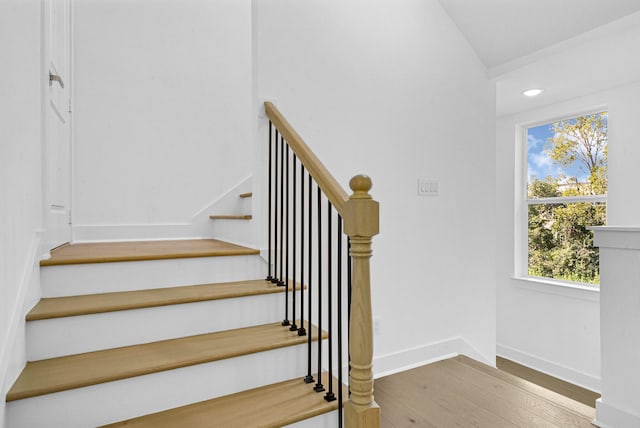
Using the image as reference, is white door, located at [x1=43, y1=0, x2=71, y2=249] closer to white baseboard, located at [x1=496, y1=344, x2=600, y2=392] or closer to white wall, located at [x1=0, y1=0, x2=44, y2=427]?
white wall, located at [x1=0, y1=0, x2=44, y2=427]

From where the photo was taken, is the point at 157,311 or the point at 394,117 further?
the point at 394,117

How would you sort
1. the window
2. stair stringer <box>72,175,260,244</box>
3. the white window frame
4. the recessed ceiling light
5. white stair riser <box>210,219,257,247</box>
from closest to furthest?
1. white stair riser <box>210,219,257,247</box>
2. stair stringer <box>72,175,260,244</box>
3. the recessed ceiling light
4. the window
5. the white window frame

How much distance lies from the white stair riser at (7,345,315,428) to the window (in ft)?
10.6

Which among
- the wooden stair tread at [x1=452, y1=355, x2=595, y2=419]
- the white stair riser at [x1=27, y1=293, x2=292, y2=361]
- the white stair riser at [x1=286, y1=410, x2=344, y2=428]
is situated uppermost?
the white stair riser at [x1=27, y1=293, x2=292, y2=361]

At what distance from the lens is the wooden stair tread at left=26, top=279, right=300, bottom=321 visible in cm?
148

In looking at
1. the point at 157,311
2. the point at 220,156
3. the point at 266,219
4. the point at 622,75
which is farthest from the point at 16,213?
the point at 622,75

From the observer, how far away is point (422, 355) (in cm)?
264

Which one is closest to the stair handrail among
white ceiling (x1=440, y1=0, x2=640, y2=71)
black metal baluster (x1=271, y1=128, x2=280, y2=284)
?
black metal baluster (x1=271, y1=128, x2=280, y2=284)

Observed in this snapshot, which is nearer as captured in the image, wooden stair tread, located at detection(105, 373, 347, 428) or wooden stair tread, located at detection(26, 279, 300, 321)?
wooden stair tread, located at detection(105, 373, 347, 428)

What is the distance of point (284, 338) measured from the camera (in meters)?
1.71

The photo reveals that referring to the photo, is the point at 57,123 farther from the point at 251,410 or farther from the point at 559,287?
the point at 559,287

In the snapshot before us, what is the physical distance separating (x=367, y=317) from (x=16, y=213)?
52.2 inches

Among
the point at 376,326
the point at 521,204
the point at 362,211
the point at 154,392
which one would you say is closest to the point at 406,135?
the point at 376,326

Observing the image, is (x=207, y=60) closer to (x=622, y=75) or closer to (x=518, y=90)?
(x=518, y=90)
